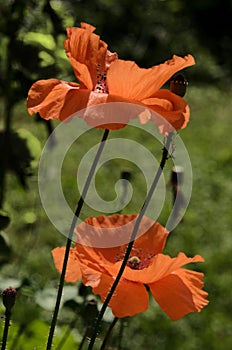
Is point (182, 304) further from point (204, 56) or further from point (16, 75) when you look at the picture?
point (204, 56)

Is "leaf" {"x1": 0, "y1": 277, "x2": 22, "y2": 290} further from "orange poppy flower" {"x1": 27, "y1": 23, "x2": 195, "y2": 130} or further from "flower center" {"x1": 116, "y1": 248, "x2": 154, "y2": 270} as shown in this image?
"orange poppy flower" {"x1": 27, "y1": 23, "x2": 195, "y2": 130}

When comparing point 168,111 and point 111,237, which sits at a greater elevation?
point 168,111

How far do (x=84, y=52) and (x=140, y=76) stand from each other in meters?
0.12

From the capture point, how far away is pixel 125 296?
1.22 m

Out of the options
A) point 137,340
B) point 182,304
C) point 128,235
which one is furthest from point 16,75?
point 137,340

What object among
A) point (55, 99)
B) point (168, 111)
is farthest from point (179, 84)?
point (55, 99)

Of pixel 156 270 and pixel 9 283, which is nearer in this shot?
pixel 156 270

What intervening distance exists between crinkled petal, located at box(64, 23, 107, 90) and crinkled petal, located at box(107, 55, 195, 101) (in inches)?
1.6

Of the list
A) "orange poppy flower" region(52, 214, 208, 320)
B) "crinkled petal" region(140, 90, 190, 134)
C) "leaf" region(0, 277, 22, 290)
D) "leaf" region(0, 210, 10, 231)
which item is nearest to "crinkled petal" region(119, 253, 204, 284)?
"orange poppy flower" region(52, 214, 208, 320)

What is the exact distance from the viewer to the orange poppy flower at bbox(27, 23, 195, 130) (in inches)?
44.6

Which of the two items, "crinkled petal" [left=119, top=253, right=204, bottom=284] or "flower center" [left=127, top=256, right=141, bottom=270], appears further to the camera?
"flower center" [left=127, top=256, right=141, bottom=270]

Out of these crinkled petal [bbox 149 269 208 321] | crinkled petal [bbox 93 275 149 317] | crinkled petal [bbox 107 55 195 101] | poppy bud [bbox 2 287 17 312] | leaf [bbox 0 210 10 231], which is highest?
crinkled petal [bbox 107 55 195 101]

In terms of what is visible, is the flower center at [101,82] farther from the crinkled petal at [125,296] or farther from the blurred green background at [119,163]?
the blurred green background at [119,163]

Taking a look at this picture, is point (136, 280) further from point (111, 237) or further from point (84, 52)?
point (84, 52)
